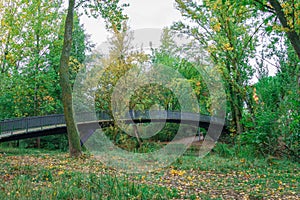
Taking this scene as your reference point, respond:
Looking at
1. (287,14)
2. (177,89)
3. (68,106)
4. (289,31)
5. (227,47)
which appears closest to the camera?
(289,31)

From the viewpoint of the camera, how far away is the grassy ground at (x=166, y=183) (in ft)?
15.3

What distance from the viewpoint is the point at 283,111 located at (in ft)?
33.7

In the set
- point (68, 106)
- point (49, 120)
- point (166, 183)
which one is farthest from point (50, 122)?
point (166, 183)

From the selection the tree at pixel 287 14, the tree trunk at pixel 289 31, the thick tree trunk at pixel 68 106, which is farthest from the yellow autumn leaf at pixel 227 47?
the tree trunk at pixel 289 31

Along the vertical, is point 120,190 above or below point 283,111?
below

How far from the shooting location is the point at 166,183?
6305 millimetres

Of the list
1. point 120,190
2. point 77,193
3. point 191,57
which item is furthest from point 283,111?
point 191,57

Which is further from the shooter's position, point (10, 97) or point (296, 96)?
point (10, 97)

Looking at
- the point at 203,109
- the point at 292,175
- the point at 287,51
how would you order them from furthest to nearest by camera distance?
1. the point at 203,109
2. the point at 287,51
3. the point at 292,175

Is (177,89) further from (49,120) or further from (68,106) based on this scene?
(68,106)

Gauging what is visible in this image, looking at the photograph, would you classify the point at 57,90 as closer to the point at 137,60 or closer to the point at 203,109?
the point at 137,60

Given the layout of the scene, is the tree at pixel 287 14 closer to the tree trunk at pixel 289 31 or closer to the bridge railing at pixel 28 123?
the tree trunk at pixel 289 31

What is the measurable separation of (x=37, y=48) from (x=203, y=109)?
13862 millimetres

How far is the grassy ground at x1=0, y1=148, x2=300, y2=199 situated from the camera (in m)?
4.66
